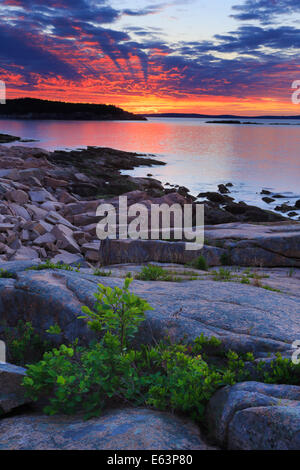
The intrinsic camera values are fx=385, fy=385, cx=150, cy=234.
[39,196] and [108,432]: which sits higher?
[39,196]

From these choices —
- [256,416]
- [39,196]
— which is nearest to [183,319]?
[256,416]

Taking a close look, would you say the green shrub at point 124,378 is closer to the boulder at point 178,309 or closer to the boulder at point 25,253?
the boulder at point 178,309

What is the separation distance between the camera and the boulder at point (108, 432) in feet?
10.2

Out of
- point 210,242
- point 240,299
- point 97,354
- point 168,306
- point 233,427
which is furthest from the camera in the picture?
point 210,242

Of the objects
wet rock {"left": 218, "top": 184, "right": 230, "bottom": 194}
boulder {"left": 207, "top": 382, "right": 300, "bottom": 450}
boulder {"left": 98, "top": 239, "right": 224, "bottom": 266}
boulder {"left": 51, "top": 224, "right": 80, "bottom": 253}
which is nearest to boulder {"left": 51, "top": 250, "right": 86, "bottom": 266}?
boulder {"left": 51, "top": 224, "right": 80, "bottom": 253}

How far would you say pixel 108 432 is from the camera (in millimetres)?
3270

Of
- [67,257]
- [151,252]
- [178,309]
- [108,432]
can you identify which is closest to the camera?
[108,432]

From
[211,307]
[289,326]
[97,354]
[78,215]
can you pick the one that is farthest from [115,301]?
[78,215]

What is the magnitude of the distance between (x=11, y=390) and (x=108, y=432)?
1.37 m

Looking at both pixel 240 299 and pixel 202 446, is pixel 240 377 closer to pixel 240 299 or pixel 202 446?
pixel 202 446

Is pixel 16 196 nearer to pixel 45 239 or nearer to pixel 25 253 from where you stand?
pixel 45 239

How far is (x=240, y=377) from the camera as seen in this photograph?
13.3 feet

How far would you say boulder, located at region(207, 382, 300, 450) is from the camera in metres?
2.99
